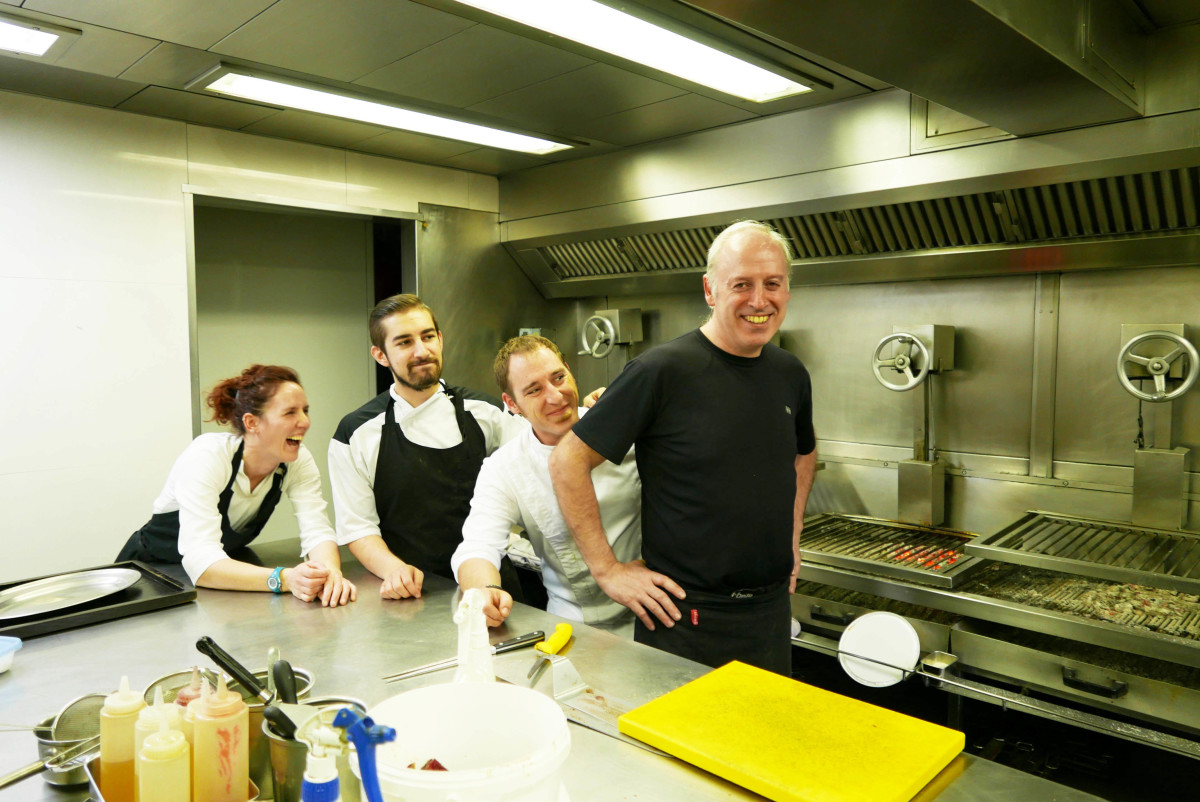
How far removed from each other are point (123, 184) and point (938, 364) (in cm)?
326

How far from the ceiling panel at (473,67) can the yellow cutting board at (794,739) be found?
1.85 m

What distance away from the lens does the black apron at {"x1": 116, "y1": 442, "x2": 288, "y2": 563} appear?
7.63 ft

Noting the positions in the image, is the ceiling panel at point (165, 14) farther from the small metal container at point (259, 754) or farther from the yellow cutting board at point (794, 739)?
the yellow cutting board at point (794, 739)

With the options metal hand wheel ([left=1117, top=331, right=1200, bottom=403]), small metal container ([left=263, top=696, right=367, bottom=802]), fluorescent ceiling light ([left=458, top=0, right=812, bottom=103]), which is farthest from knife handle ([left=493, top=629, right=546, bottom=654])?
metal hand wheel ([left=1117, top=331, right=1200, bottom=403])

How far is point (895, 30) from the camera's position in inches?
66.1

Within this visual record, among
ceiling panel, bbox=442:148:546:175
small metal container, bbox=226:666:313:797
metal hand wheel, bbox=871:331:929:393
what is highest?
ceiling panel, bbox=442:148:546:175

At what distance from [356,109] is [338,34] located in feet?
2.42

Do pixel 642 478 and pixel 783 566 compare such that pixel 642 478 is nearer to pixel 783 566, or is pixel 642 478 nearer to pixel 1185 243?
pixel 783 566

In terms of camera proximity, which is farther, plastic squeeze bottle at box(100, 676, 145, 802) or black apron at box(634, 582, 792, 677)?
black apron at box(634, 582, 792, 677)

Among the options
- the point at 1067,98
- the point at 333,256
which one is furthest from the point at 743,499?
the point at 333,256

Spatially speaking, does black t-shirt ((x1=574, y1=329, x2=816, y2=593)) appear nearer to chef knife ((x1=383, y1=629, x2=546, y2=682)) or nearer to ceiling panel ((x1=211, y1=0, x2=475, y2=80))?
chef knife ((x1=383, y1=629, x2=546, y2=682))

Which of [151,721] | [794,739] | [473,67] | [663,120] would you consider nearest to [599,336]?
[663,120]

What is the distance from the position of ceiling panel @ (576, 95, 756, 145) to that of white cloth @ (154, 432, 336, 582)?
1.80 m

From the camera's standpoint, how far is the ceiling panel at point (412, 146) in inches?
141
